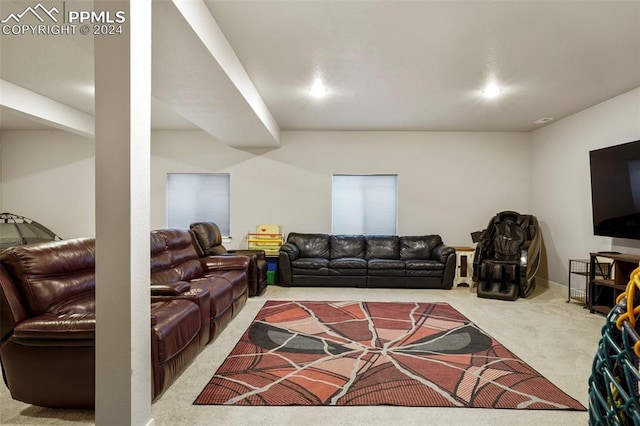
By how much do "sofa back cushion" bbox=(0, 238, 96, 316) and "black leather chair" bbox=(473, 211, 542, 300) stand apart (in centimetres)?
504

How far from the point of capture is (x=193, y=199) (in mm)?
7129

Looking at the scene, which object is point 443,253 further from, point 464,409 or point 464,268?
point 464,409

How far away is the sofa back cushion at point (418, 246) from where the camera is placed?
21.2 ft

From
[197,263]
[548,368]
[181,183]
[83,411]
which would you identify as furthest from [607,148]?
[181,183]

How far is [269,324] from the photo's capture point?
13.2 feet

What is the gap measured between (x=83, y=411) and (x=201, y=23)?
2.71m

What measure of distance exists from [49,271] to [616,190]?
5791mm

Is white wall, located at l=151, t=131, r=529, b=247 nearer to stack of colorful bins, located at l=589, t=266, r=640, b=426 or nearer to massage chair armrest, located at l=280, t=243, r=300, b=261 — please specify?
massage chair armrest, located at l=280, t=243, r=300, b=261

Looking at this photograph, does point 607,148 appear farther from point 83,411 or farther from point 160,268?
point 83,411

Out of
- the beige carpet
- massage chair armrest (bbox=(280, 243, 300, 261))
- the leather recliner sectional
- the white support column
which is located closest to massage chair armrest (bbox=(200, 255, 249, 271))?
the beige carpet

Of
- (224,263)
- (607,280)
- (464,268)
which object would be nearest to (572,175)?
(607,280)

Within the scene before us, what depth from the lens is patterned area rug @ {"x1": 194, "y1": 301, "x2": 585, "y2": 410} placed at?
8.07ft

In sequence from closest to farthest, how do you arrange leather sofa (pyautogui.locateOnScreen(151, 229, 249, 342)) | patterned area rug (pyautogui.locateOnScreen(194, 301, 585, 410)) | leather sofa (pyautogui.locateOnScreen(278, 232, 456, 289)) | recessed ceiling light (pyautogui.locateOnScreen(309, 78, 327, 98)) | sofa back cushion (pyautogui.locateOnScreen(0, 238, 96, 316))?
sofa back cushion (pyautogui.locateOnScreen(0, 238, 96, 316)) < patterned area rug (pyautogui.locateOnScreen(194, 301, 585, 410)) < leather sofa (pyautogui.locateOnScreen(151, 229, 249, 342)) < recessed ceiling light (pyautogui.locateOnScreen(309, 78, 327, 98)) < leather sofa (pyautogui.locateOnScreen(278, 232, 456, 289))

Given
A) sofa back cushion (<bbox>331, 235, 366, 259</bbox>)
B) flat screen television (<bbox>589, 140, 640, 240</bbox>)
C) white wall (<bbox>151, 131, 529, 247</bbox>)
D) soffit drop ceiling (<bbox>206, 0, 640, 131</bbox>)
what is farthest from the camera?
white wall (<bbox>151, 131, 529, 247</bbox>)
